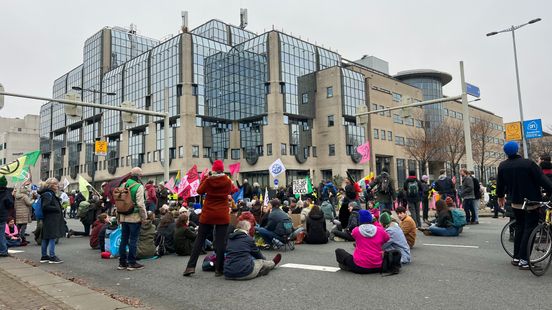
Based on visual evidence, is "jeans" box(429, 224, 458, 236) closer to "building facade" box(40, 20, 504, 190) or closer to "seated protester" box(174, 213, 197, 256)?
"seated protester" box(174, 213, 197, 256)

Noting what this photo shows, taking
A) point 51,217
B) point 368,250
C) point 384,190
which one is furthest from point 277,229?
point 51,217

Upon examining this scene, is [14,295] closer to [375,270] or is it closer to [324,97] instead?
[375,270]

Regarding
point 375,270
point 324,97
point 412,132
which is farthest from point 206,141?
point 375,270

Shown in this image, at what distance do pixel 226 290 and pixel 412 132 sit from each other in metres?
61.6

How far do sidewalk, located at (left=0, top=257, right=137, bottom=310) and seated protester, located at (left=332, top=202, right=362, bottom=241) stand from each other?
6.84 meters

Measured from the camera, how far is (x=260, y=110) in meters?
57.1

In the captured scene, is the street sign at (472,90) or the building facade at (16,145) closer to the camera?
the street sign at (472,90)

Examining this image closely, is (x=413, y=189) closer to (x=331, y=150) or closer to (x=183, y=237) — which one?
(x=183, y=237)

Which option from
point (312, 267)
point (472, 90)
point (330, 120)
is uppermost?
point (330, 120)

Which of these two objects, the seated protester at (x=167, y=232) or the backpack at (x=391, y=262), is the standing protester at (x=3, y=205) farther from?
the backpack at (x=391, y=262)

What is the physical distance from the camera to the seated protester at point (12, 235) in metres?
12.6

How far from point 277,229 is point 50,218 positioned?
517 centimetres

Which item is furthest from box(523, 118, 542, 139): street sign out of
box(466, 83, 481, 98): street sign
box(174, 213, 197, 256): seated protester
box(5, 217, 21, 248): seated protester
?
box(5, 217, 21, 248): seated protester

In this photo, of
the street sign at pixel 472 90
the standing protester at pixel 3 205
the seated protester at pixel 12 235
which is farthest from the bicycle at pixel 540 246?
the seated protester at pixel 12 235
